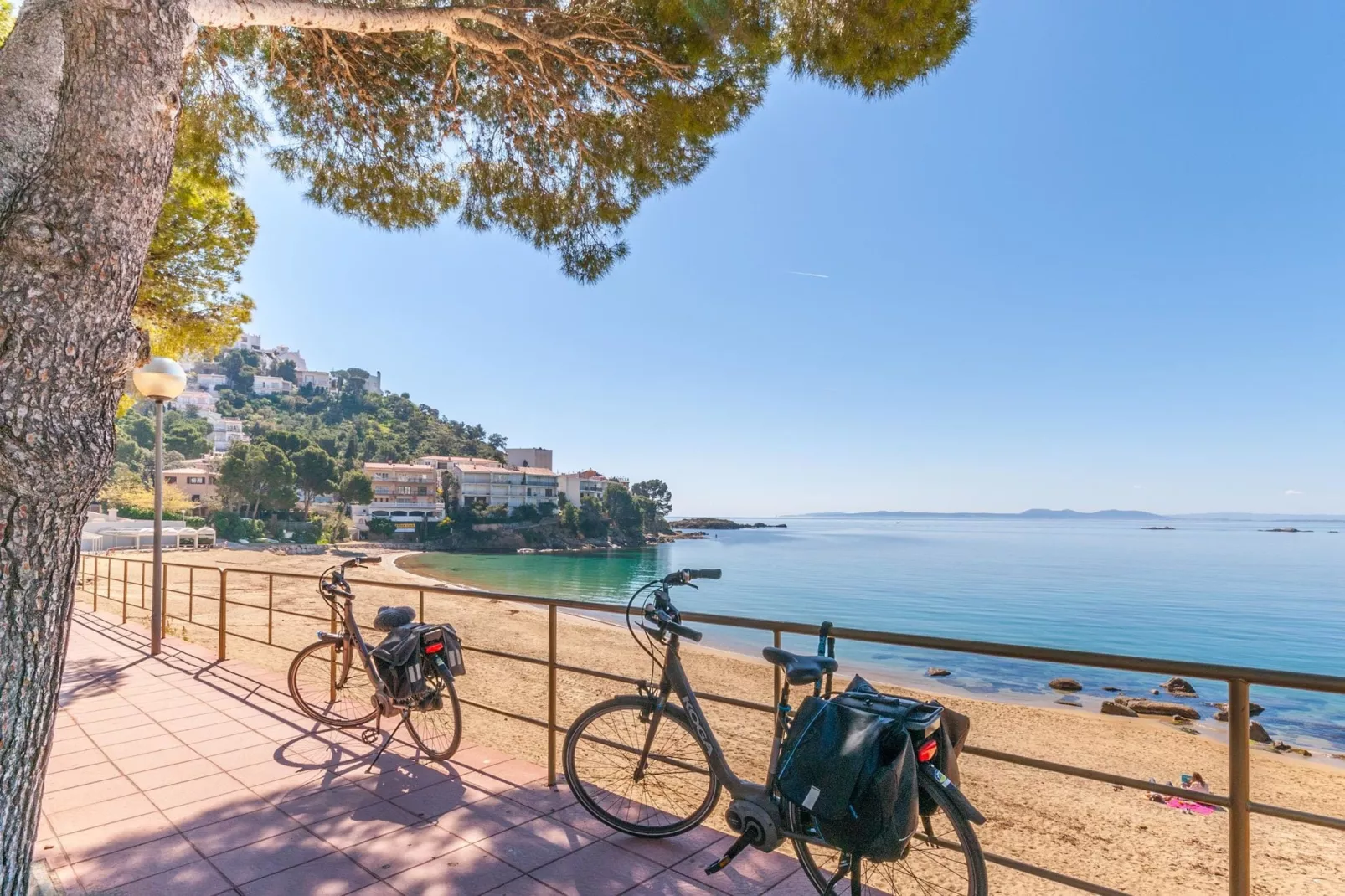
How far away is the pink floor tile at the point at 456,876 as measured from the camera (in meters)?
2.12

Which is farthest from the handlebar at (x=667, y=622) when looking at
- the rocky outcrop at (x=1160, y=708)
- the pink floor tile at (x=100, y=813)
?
the rocky outcrop at (x=1160, y=708)

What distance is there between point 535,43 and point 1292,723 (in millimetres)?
17495

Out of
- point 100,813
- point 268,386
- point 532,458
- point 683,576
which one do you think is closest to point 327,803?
point 100,813

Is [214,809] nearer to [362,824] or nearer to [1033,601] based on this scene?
[362,824]

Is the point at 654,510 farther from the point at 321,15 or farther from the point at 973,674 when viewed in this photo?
the point at 321,15

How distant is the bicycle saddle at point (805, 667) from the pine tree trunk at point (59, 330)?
68.1 inches

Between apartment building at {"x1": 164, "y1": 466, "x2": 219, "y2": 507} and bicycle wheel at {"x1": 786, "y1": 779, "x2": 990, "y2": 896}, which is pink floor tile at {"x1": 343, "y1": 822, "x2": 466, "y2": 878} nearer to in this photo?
bicycle wheel at {"x1": 786, "y1": 779, "x2": 990, "y2": 896}

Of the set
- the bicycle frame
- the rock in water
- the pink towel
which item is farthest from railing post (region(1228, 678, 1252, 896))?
the rock in water

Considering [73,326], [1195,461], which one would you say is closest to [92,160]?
[73,326]

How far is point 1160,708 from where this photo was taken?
1316 cm

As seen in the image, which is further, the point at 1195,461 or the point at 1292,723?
the point at 1195,461

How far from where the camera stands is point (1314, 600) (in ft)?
105

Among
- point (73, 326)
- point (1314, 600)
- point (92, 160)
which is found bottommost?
point (1314, 600)

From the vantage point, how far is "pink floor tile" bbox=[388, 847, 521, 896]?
2.12 metres
